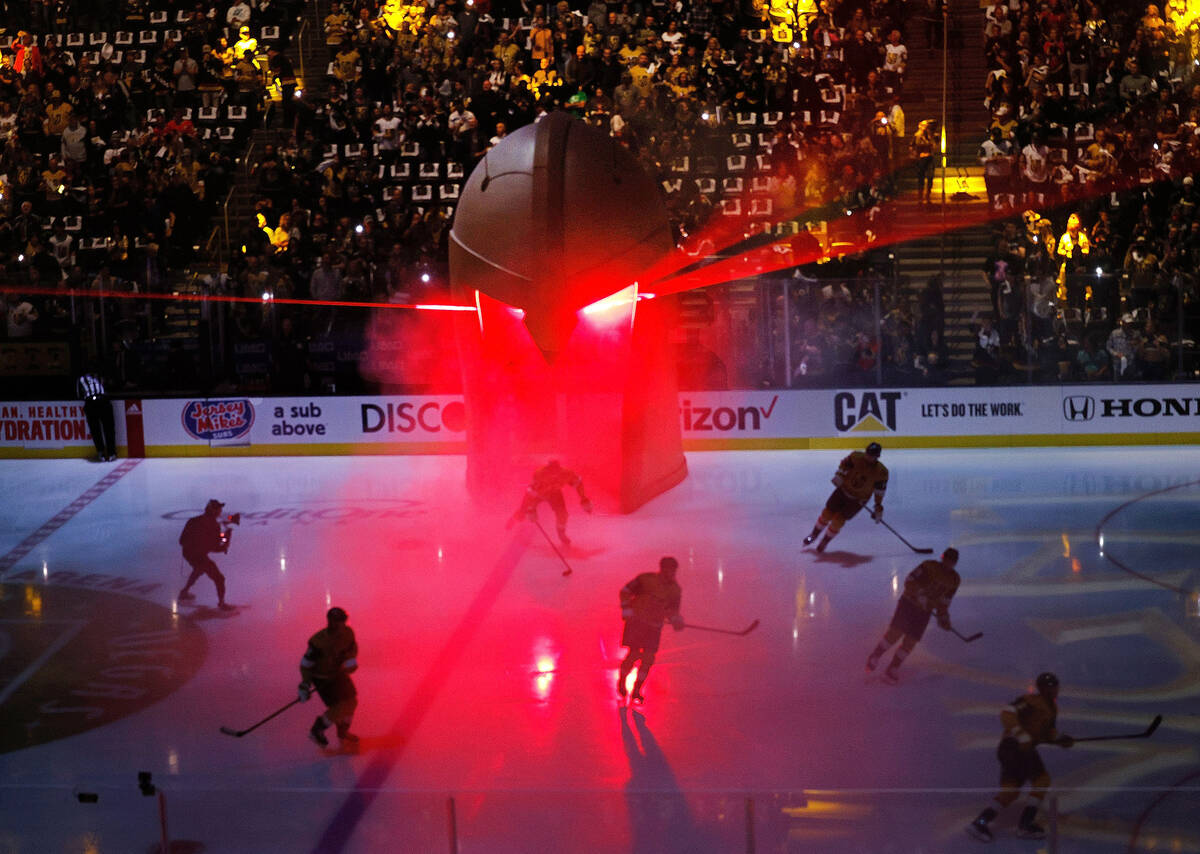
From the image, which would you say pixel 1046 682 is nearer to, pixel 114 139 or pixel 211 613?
pixel 211 613

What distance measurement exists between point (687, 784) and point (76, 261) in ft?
57.9

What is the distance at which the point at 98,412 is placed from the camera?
1989 cm

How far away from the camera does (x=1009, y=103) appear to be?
21734 mm

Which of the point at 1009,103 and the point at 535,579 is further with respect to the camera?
the point at 1009,103

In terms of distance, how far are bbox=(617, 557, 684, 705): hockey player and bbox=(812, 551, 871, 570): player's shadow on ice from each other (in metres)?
4.40

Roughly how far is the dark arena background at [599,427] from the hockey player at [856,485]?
46mm

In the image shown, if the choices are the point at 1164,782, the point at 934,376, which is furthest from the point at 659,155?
the point at 1164,782

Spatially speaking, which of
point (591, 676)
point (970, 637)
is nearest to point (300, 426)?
point (591, 676)

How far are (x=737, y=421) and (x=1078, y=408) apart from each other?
531 cm

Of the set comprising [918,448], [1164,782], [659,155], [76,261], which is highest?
[659,155]

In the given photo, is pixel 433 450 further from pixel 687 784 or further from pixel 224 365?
pixel 687 784

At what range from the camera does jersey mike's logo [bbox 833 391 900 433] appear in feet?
63.3

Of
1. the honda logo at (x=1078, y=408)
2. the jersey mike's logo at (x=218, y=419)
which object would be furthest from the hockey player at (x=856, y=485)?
the jersey mike's logo at (x=218, y=419)

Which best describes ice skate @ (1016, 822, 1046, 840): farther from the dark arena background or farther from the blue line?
the blue line
